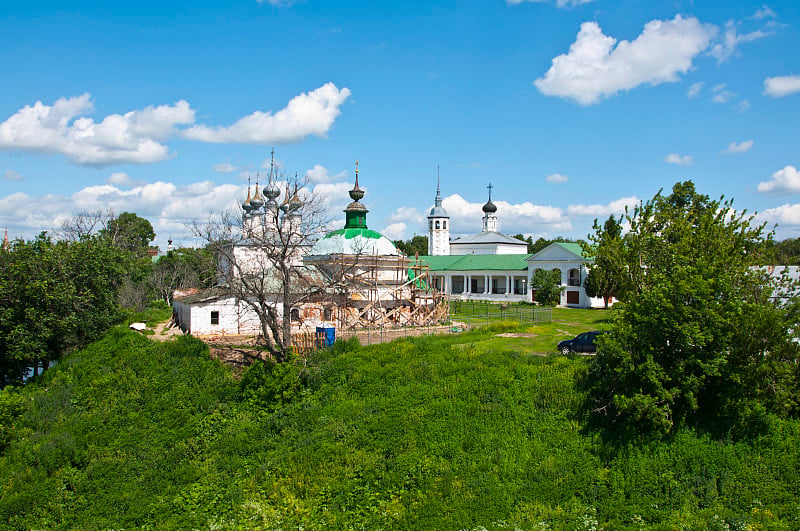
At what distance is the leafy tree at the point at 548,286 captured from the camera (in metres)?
43.8

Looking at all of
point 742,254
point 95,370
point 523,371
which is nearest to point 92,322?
point 95,370

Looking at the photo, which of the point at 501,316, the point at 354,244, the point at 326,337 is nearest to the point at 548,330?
the point at 501,316

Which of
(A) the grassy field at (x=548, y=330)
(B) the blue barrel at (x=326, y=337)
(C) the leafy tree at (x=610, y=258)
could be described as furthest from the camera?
(B) the blue barrel at (x=326, y=337)

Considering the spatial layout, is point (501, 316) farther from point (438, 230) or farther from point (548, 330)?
point (438, 230)

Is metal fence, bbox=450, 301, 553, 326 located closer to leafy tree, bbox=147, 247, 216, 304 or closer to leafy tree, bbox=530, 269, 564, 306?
leafy tree, bbox=530, 269, 564, 306

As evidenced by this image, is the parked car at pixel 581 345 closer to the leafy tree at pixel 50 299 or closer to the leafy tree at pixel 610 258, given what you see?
the leafy tree at pixel 610 258

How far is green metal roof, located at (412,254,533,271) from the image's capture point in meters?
49.3

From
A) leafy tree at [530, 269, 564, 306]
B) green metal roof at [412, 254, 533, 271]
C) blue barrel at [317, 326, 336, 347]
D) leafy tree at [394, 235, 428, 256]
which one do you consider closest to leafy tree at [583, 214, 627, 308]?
blue barrel at [317, 326, 336, 347]

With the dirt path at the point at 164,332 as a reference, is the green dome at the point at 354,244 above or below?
above

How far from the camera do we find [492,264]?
5075 centimetres

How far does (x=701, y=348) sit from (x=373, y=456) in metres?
9.00

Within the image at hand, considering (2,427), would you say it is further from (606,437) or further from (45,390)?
(606,437)

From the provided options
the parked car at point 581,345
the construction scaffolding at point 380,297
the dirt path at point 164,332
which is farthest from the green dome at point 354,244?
the parked car at point 581,345

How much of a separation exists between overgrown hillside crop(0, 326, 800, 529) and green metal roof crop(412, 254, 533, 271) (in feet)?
91.9
